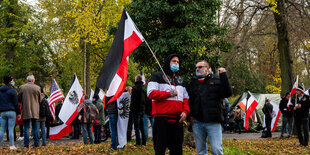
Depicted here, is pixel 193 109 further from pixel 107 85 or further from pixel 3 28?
pixel 3 28

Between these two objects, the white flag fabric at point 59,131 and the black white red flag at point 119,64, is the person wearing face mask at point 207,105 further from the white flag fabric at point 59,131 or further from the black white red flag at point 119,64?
the white flag fabric at point 59,131

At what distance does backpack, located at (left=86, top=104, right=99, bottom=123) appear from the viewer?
1138cm

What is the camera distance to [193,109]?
5.56 metres

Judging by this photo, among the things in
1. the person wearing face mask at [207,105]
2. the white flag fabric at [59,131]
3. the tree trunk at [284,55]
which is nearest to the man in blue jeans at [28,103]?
the white flag fabric at [59,131]

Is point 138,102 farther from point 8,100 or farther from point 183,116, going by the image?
point 183,116

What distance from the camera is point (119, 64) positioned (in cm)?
662

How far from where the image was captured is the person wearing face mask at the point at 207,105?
5.37 metres

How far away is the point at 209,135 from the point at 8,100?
6.28m

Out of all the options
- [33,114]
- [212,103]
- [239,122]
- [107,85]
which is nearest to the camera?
[212,103]

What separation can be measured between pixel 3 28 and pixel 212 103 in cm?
2698

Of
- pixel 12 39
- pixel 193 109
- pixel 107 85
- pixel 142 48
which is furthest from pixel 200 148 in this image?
pixel 12 39

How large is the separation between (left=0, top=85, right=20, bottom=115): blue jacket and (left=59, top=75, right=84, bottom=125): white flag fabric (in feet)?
10.3

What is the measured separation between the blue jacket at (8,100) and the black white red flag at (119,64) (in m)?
3.87

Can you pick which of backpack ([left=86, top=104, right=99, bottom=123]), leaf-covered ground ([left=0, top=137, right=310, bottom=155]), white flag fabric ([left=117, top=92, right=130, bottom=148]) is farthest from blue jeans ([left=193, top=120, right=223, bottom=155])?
backpack ([left=86, top=104, right=99, bottom=123])
